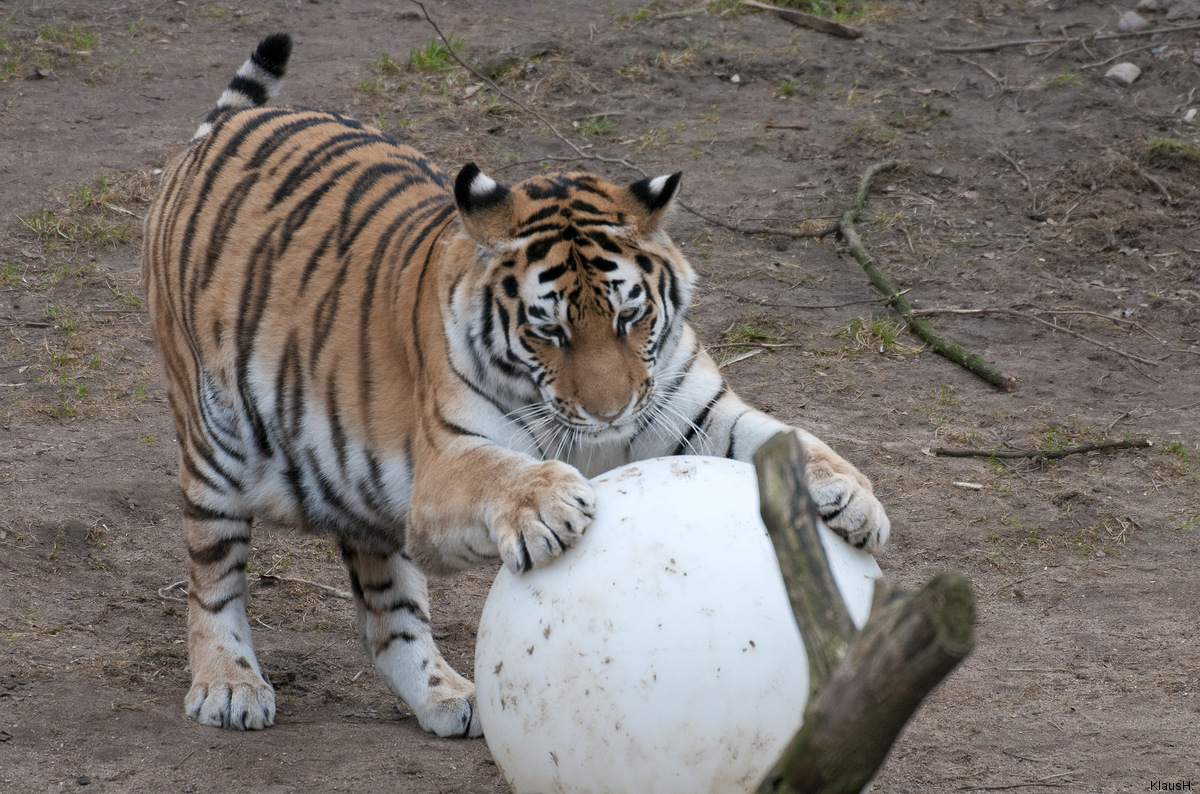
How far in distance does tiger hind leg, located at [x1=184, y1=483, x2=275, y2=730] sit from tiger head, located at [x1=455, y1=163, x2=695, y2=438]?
3.70ft

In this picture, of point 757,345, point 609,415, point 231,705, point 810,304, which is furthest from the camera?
point 810,304

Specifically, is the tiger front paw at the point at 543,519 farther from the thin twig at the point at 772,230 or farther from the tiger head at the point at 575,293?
the thin twig at the point at 772,230

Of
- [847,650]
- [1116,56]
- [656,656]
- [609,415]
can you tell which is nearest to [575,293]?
[609,415]

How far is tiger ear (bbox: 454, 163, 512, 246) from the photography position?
9.26ft

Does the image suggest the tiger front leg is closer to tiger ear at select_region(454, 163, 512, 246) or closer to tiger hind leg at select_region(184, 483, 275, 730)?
tiger ear at select_region(454, 163, 512, 246)

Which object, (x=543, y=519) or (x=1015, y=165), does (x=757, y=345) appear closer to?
(x=1015, y=165)

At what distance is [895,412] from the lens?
5004 millimetres

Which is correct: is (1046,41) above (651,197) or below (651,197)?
below

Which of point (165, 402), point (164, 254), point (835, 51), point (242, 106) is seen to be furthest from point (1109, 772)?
point (835, 51)

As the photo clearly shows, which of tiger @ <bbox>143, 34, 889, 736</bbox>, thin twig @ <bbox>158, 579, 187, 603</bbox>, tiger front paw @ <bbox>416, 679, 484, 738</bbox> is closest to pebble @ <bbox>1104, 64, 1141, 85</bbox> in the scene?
tiger @ <bbox>143, 34, 889, 736</bbox>

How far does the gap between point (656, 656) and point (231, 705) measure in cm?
161

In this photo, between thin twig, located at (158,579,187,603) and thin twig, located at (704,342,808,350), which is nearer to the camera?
thin twig, located at (158,579,187,603)

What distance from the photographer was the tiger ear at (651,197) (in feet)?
9.64

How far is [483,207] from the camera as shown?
287cm
